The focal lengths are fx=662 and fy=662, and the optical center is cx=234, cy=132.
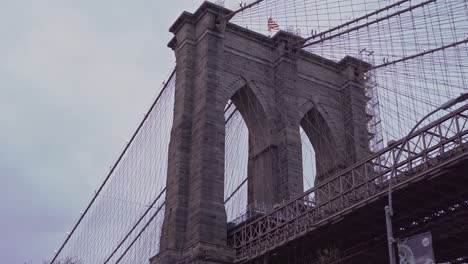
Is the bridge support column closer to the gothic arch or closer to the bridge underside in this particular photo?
the bridge underside

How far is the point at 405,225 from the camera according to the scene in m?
32.5

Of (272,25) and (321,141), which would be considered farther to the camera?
(272,25)

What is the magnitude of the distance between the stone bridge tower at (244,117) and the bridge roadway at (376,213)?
3.08 m

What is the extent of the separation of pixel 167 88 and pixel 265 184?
41.8ft

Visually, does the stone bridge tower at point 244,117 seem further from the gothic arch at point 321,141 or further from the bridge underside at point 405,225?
the bridge underside at point 405,225

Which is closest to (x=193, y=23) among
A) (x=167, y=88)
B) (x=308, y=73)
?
(x=167, y=88)

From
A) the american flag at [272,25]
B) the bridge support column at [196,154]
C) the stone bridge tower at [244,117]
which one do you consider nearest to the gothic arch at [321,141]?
the stone bridge tower at [244,117]

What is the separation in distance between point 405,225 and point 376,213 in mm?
2431

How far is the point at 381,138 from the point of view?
5409cm

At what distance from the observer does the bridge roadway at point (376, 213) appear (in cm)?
2714

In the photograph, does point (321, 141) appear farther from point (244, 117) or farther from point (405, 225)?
point (405, 225)

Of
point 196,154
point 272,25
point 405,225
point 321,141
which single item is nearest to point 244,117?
point 321,141

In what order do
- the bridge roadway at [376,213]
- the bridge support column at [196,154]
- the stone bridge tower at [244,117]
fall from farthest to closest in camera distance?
the stone bridge tower at [244,117], the bridge support column at [196,154], the bridge roadway at [376,213]

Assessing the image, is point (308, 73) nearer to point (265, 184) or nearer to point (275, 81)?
point (275, 81)
